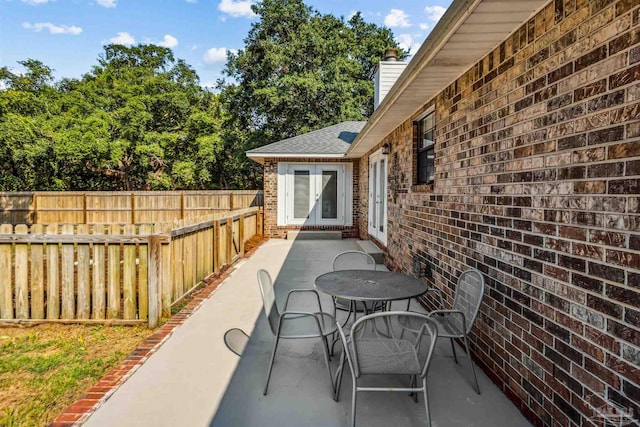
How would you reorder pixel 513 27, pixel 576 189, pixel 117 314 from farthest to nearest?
pixel 117 314, pixel 513 27, pixel 576 189

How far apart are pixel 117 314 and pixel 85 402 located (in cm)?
186

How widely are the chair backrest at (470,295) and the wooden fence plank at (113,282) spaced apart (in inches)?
146

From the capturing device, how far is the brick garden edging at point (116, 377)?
2.37 m

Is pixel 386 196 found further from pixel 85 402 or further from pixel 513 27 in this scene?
pixel 85 402

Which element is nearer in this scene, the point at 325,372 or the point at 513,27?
the point at 513,27

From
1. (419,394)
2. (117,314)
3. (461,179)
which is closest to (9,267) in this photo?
(117,314)

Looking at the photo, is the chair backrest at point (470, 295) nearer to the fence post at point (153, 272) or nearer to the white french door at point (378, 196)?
the fence post at point (153, 272)

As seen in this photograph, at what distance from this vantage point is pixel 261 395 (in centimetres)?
268

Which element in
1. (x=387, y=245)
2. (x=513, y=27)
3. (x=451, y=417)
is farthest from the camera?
(x=387, y=245)

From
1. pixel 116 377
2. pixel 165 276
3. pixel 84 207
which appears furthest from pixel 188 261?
pixel 84 207

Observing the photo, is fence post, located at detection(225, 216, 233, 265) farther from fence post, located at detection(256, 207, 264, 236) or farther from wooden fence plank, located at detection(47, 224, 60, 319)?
fence post, located at detection(256, 207, 264, 236)

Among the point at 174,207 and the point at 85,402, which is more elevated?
the point at 174,207

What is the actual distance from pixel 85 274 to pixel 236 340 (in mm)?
2045

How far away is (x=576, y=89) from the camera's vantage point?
2.01m
